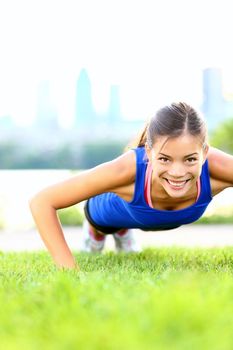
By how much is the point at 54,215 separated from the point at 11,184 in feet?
27.6

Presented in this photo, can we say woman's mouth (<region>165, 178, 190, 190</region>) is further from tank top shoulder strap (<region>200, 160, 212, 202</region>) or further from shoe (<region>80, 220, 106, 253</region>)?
shoe (<region>80, 220, 106, 253</region>)

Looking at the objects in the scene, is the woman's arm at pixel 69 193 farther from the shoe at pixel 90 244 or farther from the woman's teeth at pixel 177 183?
the shoe at pixel 90 244

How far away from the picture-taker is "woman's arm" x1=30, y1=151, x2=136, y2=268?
3.78 meters

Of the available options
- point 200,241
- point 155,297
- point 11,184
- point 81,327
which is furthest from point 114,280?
point 11,184

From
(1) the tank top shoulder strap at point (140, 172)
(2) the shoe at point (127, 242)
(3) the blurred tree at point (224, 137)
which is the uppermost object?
(1) the tank top shoulder strap at point (140, 172)

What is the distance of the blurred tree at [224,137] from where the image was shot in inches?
520

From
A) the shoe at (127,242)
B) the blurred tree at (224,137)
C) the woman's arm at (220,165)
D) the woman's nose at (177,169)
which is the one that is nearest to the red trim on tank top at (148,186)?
the woman's arm at (220,165)

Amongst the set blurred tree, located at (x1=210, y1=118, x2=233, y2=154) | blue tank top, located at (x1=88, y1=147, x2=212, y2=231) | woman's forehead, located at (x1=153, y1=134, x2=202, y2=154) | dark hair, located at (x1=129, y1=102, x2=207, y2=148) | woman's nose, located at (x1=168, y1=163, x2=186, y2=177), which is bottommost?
blurred tree, located at (x1=210, y1=118, x2=233, y2=154)

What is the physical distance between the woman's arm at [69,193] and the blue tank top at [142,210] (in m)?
0.07

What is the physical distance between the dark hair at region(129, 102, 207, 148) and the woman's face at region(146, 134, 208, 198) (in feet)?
0.10

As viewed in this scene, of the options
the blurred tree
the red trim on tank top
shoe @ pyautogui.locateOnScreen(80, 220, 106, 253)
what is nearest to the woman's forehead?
the red trim on tank top

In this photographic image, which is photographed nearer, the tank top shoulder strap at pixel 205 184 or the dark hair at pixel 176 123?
the dark hair at pixel 176 123

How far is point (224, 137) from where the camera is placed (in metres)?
13.3

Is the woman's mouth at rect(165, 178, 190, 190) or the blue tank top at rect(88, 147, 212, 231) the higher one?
the woman's mouth at rect(165, 178, 190, 190)
